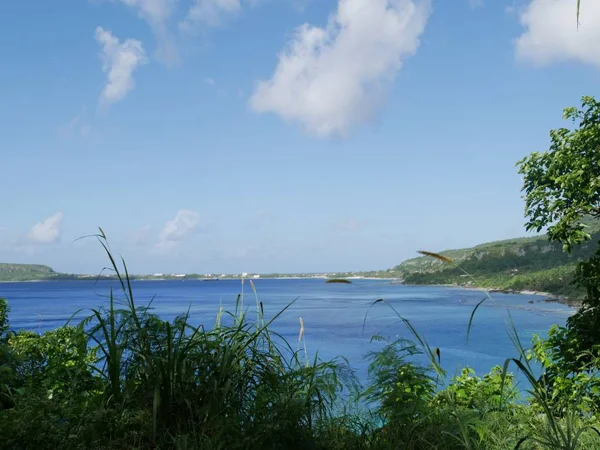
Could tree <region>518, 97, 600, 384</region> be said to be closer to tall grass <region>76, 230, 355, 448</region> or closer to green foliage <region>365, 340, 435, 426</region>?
green foliage <region>365, 340, 435, 426</region>

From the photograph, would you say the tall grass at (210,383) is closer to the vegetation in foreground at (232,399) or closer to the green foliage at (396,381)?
the vegetation in foreground at (232,399)

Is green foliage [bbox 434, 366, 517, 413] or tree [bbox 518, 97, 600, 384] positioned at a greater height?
tree [bbox 518, 97, 600, 384]

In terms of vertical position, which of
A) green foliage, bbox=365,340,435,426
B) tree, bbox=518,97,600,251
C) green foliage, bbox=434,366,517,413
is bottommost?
green foliage, bbox=434,366,517,413

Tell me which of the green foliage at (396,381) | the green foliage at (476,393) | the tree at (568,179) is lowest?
A: the green foliage at (476,393)

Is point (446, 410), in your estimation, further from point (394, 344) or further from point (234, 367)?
point (234, 367)

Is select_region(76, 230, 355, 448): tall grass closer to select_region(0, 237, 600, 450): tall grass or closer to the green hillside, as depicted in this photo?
select_region(0, 237, 600, 450): tall grass

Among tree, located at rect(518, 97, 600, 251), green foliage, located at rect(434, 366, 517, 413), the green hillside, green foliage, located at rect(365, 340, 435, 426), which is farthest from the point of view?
the green hillside

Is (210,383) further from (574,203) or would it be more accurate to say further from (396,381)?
(574,203)

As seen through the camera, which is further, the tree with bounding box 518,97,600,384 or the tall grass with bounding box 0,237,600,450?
the tree with bounding box 518,97,600,384

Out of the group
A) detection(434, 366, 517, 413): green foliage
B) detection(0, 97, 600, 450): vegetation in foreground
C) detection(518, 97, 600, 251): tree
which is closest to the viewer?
detection(0, 97, 600, 450): vegetation in foreground

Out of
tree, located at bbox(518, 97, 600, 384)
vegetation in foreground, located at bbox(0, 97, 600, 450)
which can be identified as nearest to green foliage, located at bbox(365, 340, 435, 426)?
vegetation in foreground, located at bbox(0, 97, 600, 450)

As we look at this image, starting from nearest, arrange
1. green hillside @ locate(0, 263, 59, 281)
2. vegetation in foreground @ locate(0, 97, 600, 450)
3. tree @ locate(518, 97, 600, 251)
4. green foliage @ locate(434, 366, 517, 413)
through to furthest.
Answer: vegetation in foreground @ locate(0, 97, 600, 450), green foliage @ locate(434, 366, 517, 413), tree @ locate(518, 97, 600, 251), green hillside @ locate(0, 263, 59, 281)

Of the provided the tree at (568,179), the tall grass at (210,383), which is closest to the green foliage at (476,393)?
the tall grass at (210,383)

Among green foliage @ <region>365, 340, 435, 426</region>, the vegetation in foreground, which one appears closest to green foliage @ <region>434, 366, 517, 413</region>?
the vegetation in foreground
